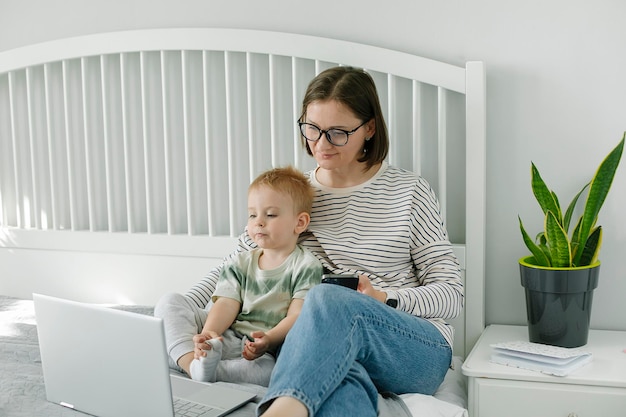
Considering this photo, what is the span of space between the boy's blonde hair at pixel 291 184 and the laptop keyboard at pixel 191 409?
0.58 m

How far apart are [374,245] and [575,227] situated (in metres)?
0.52

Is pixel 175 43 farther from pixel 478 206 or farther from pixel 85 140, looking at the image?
pixel 478 206

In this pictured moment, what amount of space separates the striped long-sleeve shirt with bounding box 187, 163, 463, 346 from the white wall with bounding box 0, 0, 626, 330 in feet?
0.94

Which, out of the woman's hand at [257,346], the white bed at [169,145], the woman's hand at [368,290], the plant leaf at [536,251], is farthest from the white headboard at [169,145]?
the woman's hand at [257,346]

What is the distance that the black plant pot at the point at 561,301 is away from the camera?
6.09 feet

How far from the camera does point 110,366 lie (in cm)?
145

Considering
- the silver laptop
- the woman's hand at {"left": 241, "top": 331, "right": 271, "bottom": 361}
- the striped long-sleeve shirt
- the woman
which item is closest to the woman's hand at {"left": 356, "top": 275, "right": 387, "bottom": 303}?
the woman

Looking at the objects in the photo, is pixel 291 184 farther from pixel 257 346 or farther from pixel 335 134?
pixel 257 346

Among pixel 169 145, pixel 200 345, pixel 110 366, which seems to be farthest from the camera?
pixel 169 145

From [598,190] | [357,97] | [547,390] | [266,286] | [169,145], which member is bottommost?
[547,390]

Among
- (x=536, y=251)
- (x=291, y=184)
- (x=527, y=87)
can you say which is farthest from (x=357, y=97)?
(x=536, y=251)

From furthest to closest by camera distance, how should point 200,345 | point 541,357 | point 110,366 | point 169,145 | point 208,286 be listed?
1. point 169,145
2. point 208,286
3. point 541,357
4. point 200,345
5. point 110,366

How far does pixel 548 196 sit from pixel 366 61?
0.64 metres

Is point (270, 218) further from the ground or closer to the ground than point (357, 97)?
Result: closer to the ground
